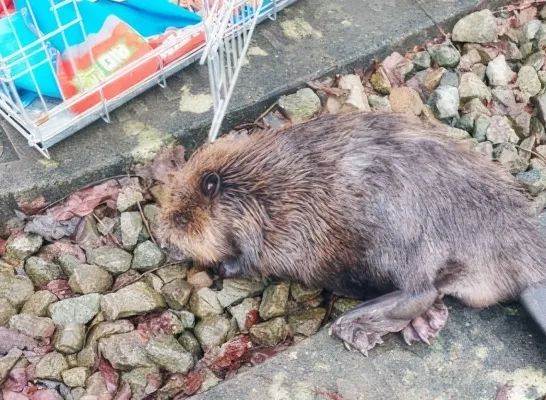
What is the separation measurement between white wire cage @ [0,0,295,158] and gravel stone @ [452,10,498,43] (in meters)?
1.18

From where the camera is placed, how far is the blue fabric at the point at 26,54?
3357 mm

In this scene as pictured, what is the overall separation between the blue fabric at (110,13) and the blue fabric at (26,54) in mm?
65

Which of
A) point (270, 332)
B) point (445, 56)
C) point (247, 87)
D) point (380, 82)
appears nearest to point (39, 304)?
point (270, 332)

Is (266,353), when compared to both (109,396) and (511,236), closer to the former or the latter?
(109,396)

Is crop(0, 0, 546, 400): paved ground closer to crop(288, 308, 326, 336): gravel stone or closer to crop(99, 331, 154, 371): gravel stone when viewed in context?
crop(288, 308, 326, 336): gravel stone

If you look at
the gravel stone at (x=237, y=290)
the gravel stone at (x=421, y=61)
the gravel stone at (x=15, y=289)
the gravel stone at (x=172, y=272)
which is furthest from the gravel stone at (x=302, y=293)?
the gravel stone at (x=421, y=61)

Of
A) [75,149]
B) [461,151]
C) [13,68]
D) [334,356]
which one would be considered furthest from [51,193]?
[461,151]

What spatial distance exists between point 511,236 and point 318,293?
2.55 ft

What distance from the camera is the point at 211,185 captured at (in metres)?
3.04

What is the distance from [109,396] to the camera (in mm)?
2795

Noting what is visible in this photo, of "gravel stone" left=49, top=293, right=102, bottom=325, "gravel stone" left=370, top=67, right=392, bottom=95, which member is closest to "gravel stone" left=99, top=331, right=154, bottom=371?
"gravel stone" left=49, top=293, right=102, bottom=325

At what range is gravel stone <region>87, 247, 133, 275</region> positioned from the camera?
315 cm

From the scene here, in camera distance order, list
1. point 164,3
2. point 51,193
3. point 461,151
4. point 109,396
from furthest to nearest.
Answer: point 164,3
point 51,193
point 461,151
point 109,396

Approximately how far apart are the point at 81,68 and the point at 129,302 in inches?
42.9
